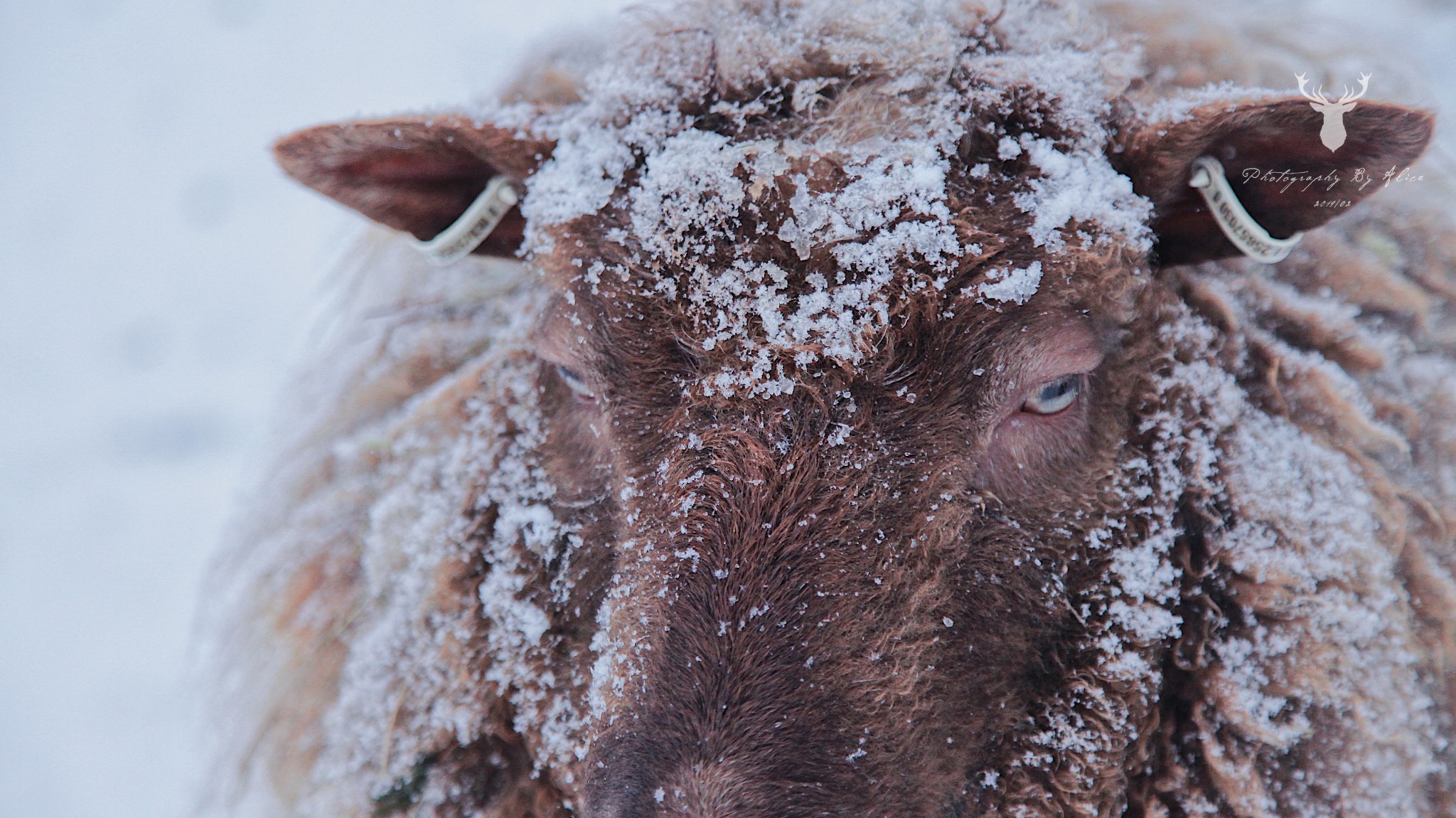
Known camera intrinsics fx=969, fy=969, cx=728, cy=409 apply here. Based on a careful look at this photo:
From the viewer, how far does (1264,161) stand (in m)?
1.89

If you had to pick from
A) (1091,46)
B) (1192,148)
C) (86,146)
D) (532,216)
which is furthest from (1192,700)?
(86,146)

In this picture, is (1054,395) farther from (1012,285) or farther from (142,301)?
(142,301)

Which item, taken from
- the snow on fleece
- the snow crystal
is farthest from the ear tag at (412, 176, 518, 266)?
the snow crystal

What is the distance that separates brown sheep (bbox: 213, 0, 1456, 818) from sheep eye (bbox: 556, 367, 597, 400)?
0.02 meters

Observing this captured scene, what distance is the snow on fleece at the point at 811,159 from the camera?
1703 millimetres

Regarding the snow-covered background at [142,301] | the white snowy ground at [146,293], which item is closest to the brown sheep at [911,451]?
the white snowy ground at [146,293]

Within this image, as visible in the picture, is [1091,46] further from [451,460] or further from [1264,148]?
[451,460]

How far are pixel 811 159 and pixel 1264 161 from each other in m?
0.90

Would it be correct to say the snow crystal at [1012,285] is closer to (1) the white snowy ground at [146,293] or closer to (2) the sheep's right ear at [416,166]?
(2) the sheep's right ear at [416,166]

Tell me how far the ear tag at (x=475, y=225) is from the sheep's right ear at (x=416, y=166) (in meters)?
0.03

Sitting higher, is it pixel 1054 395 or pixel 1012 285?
pixel 1012 285

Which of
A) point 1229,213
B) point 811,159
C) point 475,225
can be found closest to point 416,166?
point 475,225

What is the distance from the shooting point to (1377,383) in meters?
2.21

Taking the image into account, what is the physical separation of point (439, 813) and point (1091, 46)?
230 cm
